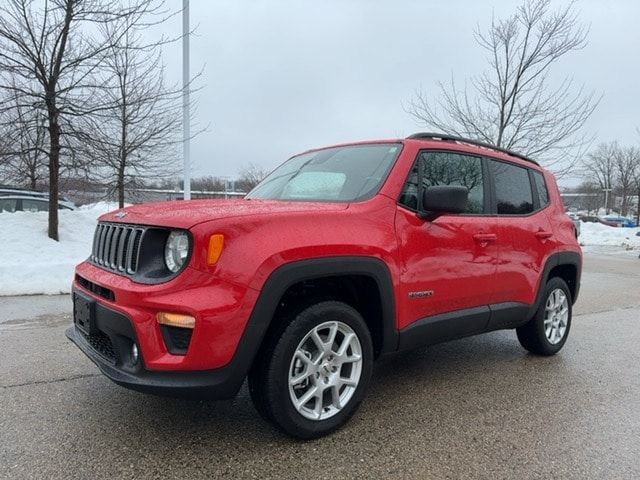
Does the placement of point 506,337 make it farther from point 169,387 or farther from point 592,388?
point 169,387

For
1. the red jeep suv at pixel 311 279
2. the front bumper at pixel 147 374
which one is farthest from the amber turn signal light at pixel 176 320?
the front bumper at pixel 147 374

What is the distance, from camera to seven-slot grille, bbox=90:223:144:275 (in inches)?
111

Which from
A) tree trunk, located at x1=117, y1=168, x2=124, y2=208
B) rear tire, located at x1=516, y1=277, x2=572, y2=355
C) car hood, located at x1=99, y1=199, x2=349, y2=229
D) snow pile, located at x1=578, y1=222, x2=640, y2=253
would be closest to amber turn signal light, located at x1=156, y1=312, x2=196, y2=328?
car hood, located at x1=99, y1=199, x2=349, y2=229

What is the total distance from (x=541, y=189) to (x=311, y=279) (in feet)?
9.84

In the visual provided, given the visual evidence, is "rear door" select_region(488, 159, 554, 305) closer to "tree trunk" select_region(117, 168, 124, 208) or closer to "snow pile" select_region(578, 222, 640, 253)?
"tree trunk" select_region(117, 168, 124, 208)

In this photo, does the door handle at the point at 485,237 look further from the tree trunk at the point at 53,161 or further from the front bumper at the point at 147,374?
the tree trunk at the point at 53,161

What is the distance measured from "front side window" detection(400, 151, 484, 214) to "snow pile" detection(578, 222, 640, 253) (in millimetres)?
17950

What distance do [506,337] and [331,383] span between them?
10.7 feet

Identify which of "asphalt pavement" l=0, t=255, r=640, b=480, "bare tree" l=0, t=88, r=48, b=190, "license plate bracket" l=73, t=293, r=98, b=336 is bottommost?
"asphalt pavement" l=0, t=255, r=640, b=480

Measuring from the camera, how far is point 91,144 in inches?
443

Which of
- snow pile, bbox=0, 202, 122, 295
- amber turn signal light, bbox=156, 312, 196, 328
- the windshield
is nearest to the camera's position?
amber turn signal light, bbox=156, 312, 196, 328

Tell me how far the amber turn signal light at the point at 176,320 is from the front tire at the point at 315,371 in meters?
0.48

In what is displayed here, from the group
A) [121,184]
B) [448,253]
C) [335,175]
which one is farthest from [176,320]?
[121,184]

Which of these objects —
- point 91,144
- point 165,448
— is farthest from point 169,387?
point 91,144
